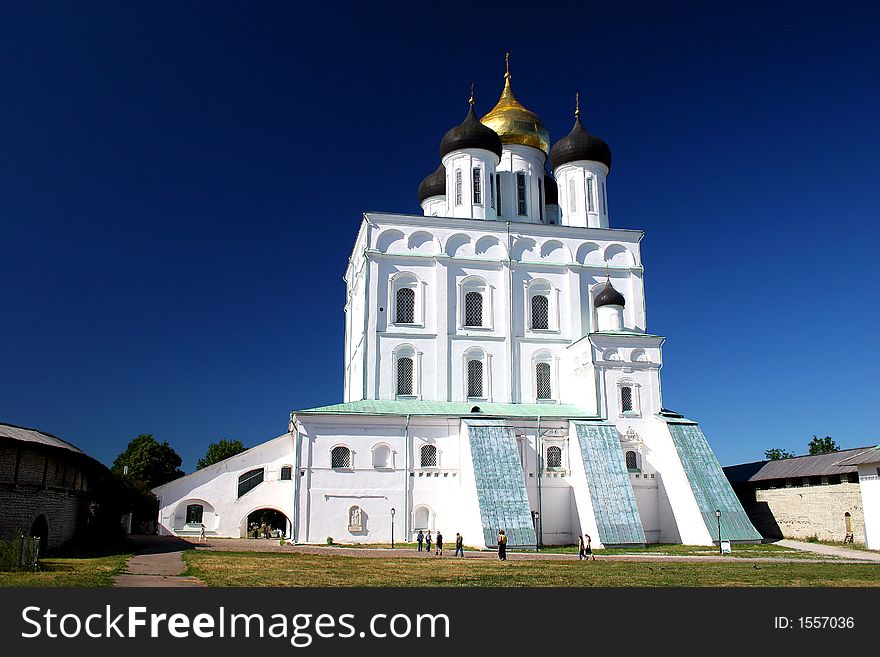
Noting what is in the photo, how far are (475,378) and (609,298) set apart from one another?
6.56 metres

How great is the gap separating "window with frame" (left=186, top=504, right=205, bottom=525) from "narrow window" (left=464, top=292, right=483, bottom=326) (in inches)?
526

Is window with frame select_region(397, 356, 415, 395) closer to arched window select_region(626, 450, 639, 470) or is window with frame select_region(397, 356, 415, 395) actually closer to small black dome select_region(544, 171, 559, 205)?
arched window select_region(626, 450, 639, 470)

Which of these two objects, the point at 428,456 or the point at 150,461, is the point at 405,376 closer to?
the point at 428,456

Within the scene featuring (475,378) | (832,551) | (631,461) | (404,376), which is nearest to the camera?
(832,551)

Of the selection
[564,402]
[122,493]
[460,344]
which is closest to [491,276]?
[460,344]

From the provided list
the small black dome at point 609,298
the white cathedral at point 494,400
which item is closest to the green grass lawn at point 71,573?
the white cathedral at point 494,400

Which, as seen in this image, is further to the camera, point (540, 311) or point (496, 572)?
point (540, 311)

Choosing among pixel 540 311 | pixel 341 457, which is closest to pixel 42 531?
pixel 341 457

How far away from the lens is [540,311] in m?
34.6

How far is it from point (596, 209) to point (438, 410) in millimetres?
12889

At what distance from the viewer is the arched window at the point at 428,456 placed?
1181 inches

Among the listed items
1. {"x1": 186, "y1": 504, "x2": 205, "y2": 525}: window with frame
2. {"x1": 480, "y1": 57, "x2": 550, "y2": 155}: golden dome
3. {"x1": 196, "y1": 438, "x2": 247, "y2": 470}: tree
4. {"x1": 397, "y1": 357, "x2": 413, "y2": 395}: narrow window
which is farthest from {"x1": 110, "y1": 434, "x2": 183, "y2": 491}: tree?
{"x1": 480, "y1": 57, "x2": 550, "y2": 155}: golden dome

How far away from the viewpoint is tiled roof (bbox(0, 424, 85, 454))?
20.5m

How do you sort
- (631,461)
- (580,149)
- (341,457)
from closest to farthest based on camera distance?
1. (341,457)
2. (631,461)
3. (580,149)
